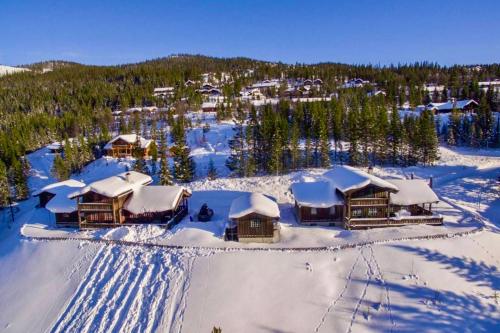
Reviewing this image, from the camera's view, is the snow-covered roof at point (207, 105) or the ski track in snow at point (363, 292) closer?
the ski track in snow at point (363, 292)

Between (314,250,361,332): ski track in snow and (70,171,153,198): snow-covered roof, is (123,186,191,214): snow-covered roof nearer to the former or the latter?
(70,171,153,198): snow-covered roof

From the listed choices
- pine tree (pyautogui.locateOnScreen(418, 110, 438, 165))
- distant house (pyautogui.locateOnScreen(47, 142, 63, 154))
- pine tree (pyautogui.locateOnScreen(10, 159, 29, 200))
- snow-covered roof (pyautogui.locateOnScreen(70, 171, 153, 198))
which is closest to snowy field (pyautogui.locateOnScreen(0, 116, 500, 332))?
snow-covered roof (pyautogui.locateOnScreen(70, 171, 153, 198))

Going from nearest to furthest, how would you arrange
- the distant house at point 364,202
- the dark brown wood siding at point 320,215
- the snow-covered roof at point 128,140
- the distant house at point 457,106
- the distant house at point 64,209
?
the distant house at point 364,202, the dark brown wood siding at point 320,215, the distant house at point 64,209, the snow-covered roof at point 128,140, the distant house at point 457,106

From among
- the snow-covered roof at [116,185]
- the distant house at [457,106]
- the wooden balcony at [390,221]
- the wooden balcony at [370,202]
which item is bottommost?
the wooden balcony at [390,221]

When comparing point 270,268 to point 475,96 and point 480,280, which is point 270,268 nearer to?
point 480,280

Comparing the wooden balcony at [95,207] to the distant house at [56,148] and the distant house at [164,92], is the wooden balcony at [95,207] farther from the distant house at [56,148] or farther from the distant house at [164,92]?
the distant house at [164,92]

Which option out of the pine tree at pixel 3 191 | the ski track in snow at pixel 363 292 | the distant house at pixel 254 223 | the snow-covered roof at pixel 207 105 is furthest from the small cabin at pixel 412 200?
the snow-covered roof at pixel 207 105

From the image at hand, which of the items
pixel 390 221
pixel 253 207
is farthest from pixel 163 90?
pixel 390 221
